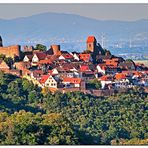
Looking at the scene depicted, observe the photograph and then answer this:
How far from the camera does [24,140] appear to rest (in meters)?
23.4

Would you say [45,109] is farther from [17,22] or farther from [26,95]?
[17,22]

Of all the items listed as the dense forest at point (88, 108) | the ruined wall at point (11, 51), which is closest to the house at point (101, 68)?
the dense forest at point (88, 108)

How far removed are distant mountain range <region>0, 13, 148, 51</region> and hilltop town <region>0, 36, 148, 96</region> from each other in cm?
839

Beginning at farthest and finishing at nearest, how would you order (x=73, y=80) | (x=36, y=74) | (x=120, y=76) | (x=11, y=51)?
(x=11, y=51), (x=120, y=76), (x=36, y=74), (x=73, y=80)

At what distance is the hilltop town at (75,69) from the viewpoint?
36594mm

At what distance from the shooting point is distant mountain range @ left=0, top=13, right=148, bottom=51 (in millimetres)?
51562

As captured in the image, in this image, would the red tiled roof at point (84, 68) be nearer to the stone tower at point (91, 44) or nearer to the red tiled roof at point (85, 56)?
the red tiled roof at point (85, 56)

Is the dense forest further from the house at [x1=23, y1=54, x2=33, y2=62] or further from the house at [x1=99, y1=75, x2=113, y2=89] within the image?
the house at [x1=23, y1=54, x2=33, y2=62]

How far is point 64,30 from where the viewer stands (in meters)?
54.8

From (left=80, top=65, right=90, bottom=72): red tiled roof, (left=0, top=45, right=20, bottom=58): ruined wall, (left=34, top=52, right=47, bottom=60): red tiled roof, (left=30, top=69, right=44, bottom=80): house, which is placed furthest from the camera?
(left=0, top=45, right=20, bottom=58): ruined wall

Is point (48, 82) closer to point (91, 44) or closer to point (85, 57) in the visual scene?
point (85, 57)

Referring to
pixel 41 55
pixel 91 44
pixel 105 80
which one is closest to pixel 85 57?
pixel 41 55

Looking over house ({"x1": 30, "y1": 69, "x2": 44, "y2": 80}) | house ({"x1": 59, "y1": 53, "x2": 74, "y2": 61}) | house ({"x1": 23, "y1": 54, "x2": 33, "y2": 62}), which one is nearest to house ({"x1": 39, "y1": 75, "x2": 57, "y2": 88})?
house ({"x1": 30, "y1": 69, "x2": 44, "y2": 80})

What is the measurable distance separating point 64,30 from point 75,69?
16201 millimetres
